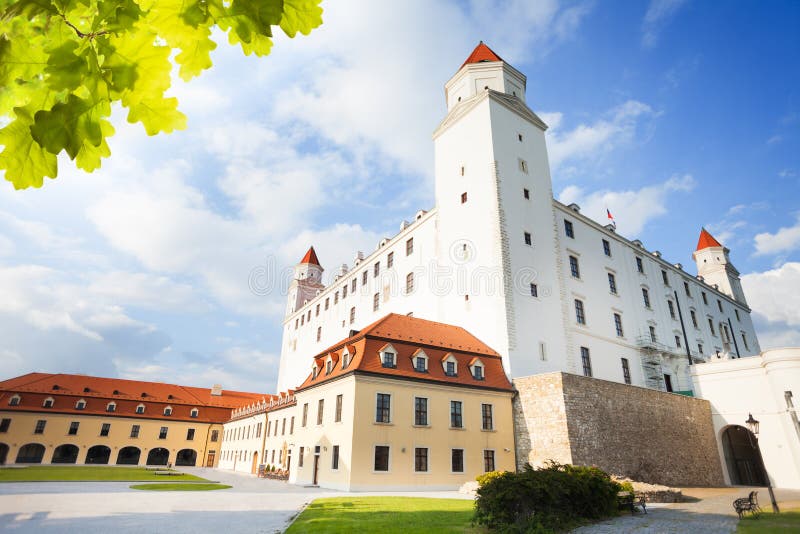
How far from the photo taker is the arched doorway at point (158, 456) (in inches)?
2000

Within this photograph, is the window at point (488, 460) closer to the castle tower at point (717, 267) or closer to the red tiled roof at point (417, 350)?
the red tiled roof at point (417, 350)

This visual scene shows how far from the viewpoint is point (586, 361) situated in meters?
31.1

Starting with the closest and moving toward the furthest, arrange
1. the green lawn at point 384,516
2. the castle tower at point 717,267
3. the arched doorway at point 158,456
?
1. the green lawn at point 384,516
2. the arched doorway at point 158,456
3. the castle tower at point 717,267

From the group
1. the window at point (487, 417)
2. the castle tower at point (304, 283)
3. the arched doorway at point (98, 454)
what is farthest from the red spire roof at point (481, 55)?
the arched doorway at point (98, 454)

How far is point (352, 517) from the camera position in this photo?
12.5 m

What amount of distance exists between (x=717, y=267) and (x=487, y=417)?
47544mm

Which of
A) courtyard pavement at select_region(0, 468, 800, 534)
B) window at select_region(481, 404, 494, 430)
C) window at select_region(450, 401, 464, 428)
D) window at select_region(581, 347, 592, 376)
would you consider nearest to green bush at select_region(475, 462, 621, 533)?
courtyard pavement at select_region(0, 468, 800, 534)

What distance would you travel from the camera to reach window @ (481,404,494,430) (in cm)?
2505

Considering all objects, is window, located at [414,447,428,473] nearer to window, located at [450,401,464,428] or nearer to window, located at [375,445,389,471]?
window, located at [375,445,389,471]

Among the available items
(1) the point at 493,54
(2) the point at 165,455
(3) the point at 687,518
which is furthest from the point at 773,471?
(2) the point at 165,455

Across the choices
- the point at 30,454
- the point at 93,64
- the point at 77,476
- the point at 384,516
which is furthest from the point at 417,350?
the point at 30,454

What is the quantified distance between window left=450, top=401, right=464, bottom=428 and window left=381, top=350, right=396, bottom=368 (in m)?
4.16

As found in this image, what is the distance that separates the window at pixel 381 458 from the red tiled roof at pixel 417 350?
3.68 m

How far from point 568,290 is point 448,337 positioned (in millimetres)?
10552
